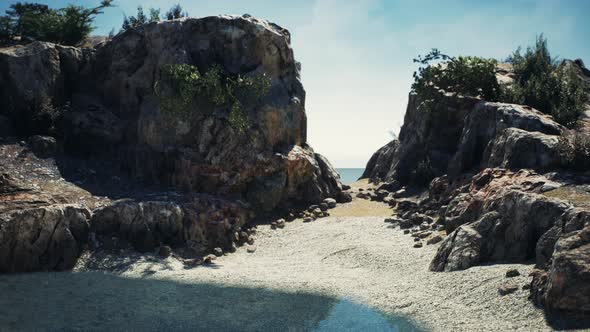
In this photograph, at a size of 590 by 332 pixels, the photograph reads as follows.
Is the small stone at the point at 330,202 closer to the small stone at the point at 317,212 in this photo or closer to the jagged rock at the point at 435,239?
the small stone at the point at 317,212

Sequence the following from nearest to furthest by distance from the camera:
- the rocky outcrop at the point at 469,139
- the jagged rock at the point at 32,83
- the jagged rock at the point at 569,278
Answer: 1. the jagged rock at the point at 569,278
2. the rocky outcrop at the point at 469,139
3. the jagged rock at the point at 32,83

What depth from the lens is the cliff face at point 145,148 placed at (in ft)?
82.8

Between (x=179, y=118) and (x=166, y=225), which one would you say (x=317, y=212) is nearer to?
(x=166, y=225)

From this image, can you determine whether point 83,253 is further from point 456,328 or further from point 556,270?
point 556,270

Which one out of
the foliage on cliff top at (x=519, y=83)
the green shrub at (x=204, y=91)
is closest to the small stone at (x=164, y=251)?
the green shrub at (x=204, y=91)

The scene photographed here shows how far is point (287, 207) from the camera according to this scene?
115 feet

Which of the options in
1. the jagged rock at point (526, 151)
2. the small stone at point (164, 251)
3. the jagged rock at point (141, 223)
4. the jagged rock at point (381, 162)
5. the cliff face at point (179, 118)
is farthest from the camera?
the jagged rock at point (381, 162)

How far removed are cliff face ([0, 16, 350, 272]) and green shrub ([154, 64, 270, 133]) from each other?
0.39 m

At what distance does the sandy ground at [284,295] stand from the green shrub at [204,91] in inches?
477

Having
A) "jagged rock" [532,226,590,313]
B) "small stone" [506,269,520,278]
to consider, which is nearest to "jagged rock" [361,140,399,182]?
"small stone" [506,269,520,278]

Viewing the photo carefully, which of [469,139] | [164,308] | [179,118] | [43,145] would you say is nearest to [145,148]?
[179,118]

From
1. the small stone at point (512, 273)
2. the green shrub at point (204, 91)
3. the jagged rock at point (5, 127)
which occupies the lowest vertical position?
the small stone at point (512, 273)

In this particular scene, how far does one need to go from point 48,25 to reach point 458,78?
34146 mm

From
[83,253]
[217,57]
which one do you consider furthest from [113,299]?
[217,57]
